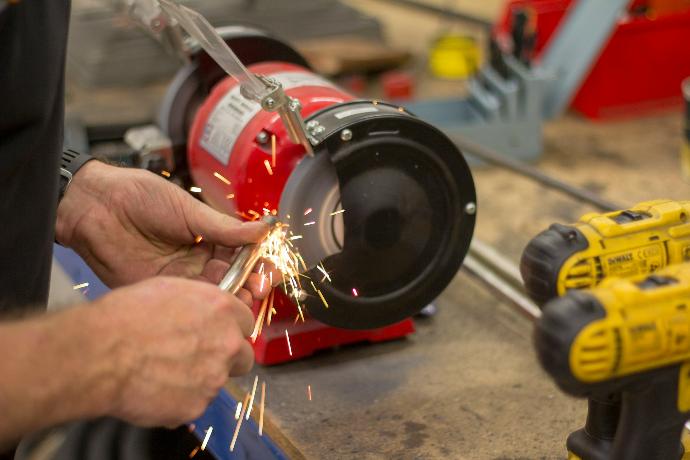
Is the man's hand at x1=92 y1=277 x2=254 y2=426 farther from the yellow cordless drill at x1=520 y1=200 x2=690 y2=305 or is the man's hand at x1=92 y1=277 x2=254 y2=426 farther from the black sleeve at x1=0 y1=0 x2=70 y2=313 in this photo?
the yellow cordless drill at x1=520 y1=200 x2=690 y2=305

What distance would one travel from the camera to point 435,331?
1.65 meters

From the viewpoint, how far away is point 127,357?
35.5 inches

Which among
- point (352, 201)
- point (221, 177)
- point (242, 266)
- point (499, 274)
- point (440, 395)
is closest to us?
point (242, 266)

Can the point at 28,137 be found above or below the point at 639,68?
above

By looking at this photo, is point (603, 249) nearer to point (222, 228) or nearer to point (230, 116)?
point (222, 228)

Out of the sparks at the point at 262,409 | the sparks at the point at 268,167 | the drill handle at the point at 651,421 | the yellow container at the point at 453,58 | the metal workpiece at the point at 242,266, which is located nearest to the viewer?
the drill handle at the point at 651,421

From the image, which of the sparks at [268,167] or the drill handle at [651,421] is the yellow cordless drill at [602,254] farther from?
the sparks at [268,167]

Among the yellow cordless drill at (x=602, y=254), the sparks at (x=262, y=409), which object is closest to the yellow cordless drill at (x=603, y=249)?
the yellow cordless drill at (x=602, y=254)

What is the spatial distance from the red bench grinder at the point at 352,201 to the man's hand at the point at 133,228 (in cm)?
13

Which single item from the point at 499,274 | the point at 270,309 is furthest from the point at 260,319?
the point at 499,274

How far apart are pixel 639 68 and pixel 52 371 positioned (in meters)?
2.29

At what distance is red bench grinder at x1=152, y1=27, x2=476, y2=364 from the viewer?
1335mm

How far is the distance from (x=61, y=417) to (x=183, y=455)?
75 centimetres

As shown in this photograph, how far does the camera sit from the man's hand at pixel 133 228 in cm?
135
